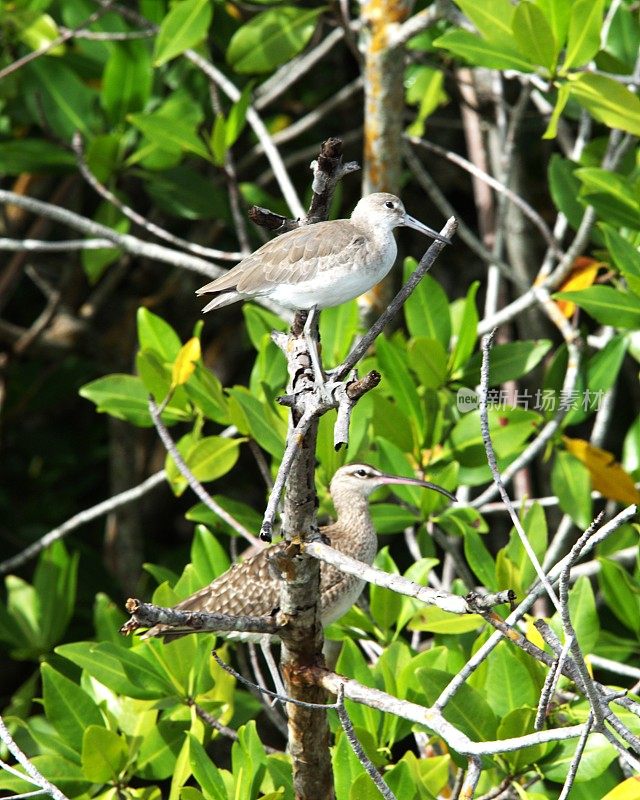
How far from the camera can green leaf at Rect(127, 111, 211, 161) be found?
4.45 metres

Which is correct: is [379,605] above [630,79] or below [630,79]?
below

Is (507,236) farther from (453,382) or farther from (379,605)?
(379,605)

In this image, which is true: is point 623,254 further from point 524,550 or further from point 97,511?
point 97,511

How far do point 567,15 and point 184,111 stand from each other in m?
1.74

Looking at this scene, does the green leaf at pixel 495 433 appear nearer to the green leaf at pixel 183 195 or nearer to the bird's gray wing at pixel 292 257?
the bird's gray wing at pixel 292 257

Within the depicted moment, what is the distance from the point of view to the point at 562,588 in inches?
77.1

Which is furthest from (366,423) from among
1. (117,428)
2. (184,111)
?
(117,428)

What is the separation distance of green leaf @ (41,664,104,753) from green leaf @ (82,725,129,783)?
0.13 metres

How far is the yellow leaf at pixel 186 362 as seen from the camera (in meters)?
3.71

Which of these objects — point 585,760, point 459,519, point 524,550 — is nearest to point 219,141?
point 459,519

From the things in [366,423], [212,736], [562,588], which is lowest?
[212,736]

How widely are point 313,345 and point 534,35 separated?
59.2 inches

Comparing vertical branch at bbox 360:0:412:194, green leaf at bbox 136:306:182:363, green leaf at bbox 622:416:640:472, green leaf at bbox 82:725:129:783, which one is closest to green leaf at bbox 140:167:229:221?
vertical branch at bbox 360:0:412:194

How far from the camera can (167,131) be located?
446 cm
